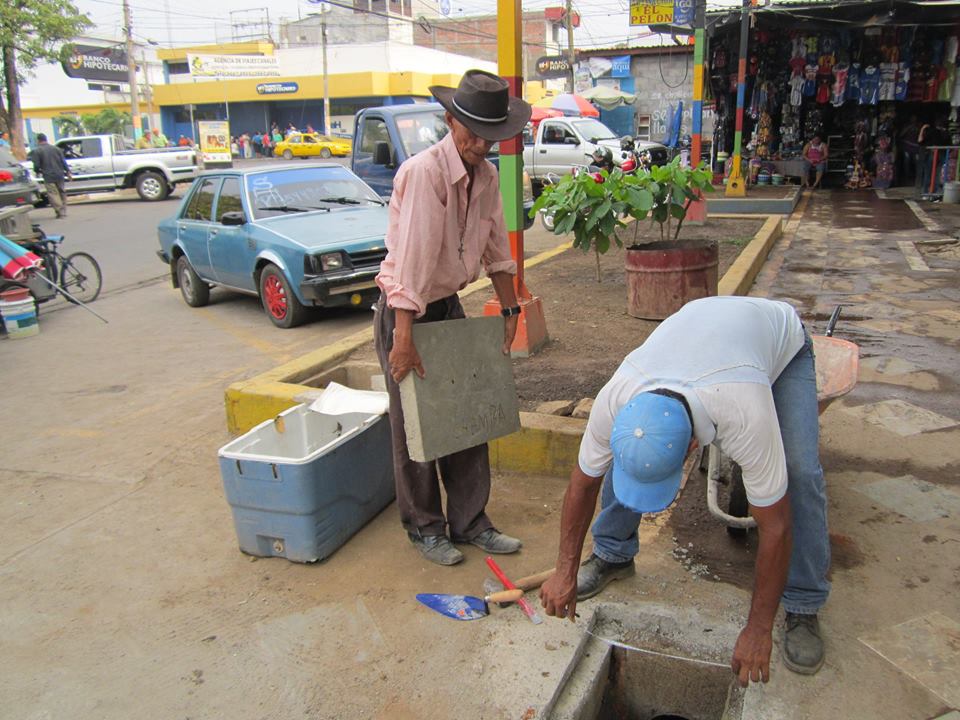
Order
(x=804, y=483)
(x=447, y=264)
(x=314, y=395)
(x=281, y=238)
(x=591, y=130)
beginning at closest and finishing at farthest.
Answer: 1. (x=804, y=483)
2. (x=447, y=264)
3. (x=314, y=395)
4. (x=281, y=238)
5. (x=591, y=130)

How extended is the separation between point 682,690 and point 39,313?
9.14 meters

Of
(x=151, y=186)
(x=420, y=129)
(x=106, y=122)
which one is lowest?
(x=151, y=186)

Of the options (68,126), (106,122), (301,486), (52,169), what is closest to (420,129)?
(301,486)

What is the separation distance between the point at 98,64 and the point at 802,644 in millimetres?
45922

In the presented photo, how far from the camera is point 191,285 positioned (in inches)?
362

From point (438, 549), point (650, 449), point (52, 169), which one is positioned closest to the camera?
point (650, 449)

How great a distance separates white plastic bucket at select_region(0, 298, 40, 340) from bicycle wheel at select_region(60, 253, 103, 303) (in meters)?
1.19

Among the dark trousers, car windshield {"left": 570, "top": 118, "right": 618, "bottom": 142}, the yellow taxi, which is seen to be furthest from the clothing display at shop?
the yellow taxi

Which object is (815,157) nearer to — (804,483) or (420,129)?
(420,129)

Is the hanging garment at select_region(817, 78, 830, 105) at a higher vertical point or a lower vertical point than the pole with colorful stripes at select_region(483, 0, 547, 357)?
higher

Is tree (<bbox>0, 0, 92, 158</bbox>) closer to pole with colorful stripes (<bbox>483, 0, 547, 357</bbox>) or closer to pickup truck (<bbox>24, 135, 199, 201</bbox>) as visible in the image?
pickup truck (<bbox>24, 135, 199, 201</bbox>)

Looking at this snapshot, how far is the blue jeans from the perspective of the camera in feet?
8.13

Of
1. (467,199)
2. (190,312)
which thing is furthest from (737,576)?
(190,312)

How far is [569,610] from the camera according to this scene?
2.54 m
